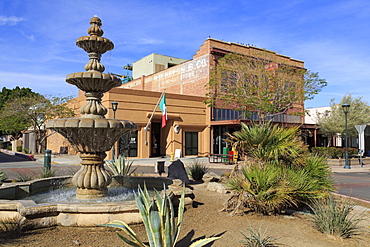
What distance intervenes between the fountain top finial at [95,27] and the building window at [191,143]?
23.0 metres

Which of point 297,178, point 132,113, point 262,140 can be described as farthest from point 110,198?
point 132,113

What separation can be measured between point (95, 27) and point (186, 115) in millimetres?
22725

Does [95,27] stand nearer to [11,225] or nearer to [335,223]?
[11,225]

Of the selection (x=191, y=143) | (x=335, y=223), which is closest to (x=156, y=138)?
(x=191, y=143)

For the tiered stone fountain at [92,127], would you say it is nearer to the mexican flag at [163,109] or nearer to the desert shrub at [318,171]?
the desert shrub at [318,171]

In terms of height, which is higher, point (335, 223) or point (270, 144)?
point (270, 144)

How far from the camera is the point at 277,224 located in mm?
6062

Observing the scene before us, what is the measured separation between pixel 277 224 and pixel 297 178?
52.3 inches

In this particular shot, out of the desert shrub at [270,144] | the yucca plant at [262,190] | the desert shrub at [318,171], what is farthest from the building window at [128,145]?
the yucca plant at [262,190]

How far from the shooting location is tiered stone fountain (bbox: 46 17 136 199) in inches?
278

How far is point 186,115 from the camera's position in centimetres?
3089

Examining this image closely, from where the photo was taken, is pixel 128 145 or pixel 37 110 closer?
pixel 128 145

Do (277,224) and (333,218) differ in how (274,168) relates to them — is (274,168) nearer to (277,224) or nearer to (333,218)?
(277,224)

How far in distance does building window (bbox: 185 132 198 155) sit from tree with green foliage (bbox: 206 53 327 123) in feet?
13.4
